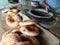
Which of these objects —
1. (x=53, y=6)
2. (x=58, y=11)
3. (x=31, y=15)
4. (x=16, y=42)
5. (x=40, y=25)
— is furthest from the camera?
(x=53, y=6)

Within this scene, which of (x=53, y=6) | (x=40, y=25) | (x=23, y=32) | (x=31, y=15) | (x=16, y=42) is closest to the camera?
(x=16, y=42)

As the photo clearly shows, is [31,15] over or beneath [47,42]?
over

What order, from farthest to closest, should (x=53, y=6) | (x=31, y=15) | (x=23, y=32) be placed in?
(x=53, y=6)
(x=31, y=15)
(x=23, y=32)

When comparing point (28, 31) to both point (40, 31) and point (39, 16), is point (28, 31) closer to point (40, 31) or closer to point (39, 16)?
point (40, 31)

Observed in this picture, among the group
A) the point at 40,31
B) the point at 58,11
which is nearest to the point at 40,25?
the point at 40,31

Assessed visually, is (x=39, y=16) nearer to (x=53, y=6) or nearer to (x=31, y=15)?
(x=31, y=15)

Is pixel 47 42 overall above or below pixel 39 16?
below

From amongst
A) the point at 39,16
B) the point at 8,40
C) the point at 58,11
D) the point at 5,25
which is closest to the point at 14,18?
the point at 5,25

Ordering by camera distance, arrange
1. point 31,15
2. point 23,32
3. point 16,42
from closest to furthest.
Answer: point 16,42 → point 23,32 → point 31,15

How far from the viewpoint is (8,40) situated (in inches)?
42.6

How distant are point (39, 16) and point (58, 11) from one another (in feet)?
1.11

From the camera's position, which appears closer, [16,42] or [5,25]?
[16,42]

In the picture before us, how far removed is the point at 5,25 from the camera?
1447 millimetres

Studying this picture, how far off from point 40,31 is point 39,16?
0.63 feet
